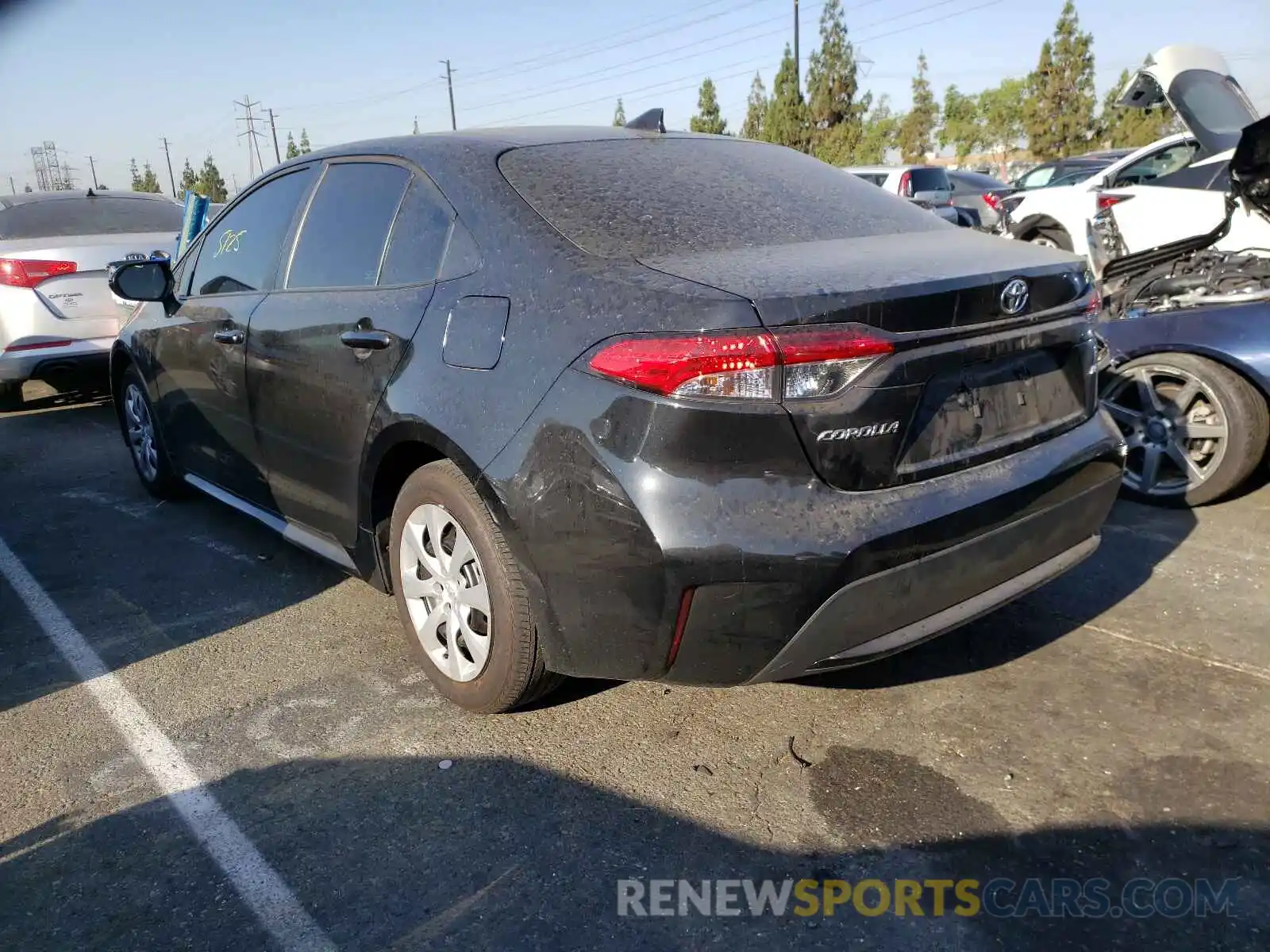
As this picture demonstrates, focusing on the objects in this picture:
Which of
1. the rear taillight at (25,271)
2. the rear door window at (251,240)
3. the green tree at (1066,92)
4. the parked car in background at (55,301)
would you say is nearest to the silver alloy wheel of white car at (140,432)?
the rear door window at (251,240)

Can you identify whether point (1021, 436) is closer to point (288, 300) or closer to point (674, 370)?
point (674, 370)

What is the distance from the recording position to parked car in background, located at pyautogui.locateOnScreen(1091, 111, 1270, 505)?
420 cm

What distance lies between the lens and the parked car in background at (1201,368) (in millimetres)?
4195

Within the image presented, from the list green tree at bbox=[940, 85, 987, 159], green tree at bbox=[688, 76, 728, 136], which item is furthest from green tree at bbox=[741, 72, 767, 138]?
green tree at bbox=[940, 85, 987, 159]

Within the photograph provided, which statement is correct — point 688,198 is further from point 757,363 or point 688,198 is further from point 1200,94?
point 1200,94

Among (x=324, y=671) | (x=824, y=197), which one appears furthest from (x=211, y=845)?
(x=824, y=197)

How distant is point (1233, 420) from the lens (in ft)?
13.8

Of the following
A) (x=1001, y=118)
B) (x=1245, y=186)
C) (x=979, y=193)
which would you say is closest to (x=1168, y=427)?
(x=1245, y=186)

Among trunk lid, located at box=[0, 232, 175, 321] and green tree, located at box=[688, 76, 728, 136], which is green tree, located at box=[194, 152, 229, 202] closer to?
green tree, located at box=[688, 76, 728, 136]

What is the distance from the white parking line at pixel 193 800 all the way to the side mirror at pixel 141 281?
4.67ft

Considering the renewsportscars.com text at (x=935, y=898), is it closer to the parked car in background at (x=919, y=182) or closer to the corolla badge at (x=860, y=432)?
the corolla badge at (x=860, y=432)

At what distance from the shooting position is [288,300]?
3.53 m

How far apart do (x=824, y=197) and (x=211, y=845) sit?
99.3 inches

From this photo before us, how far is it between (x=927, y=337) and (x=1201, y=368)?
263 centimetres
